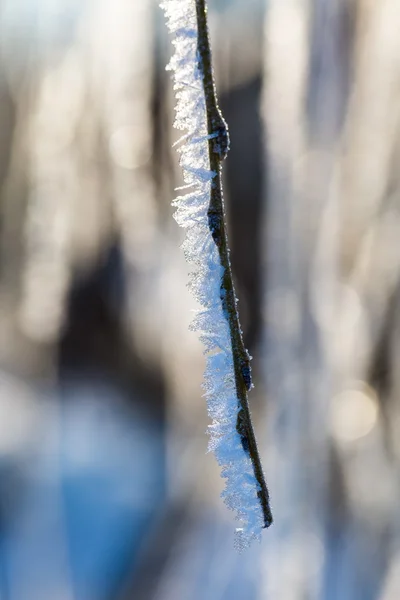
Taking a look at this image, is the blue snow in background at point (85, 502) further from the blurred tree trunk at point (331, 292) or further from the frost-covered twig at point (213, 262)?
the frost-covered twig at point (213, 262)

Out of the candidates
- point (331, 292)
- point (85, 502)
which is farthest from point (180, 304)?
point (85, 502)

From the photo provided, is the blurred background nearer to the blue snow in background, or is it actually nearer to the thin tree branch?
the blue snow in background

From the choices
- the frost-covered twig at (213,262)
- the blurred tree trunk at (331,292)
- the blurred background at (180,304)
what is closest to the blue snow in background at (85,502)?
the blurred background at (180,304)

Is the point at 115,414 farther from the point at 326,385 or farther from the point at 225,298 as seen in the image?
the point at 225,298

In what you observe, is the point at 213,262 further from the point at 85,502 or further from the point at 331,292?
the point at 85,502

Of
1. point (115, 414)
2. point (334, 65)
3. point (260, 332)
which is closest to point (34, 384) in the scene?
point (115, 414)

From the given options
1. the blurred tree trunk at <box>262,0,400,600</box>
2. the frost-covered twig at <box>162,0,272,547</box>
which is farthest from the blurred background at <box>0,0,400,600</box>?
the frost-covered twig at <box>162,0,272,547</box>

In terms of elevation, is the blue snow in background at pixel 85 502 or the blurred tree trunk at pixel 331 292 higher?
the blurred tree trunk at pixel 331 292
